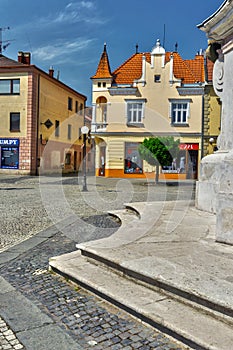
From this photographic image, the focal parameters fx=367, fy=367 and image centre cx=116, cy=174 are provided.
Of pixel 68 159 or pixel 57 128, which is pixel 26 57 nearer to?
pixel 57 128

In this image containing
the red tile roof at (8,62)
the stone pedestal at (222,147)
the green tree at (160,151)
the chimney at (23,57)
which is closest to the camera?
the stone pedestal at (222,147)

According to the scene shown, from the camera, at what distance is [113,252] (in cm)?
408

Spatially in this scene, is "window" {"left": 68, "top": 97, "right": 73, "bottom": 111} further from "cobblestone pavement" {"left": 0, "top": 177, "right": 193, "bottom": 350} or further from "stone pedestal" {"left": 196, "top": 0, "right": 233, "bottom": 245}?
"cobblestone pavement" {"left": 0, "top": 177, "right": 193, "bottom": 350}

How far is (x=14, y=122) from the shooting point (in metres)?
29.0

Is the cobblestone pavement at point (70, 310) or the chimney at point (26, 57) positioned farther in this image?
the chimney at point (26, 57)

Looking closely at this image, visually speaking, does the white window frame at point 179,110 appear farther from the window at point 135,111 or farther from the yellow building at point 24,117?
the yellow building at point 24,117

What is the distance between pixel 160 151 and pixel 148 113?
851 cm

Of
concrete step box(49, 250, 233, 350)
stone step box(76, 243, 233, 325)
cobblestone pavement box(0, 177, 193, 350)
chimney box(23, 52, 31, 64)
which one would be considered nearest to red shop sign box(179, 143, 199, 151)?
chimney box(23, 52, 31, 64)

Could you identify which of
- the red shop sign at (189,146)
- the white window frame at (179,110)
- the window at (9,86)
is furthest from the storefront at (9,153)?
the red shop sign at (189,146)

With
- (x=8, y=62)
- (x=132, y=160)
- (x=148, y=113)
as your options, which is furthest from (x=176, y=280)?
(x=8, y=62)

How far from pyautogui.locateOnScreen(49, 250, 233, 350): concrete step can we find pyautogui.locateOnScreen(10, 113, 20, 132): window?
1038 inches

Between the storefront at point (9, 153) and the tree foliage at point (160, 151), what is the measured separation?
12259 mm

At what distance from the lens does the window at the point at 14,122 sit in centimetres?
2891

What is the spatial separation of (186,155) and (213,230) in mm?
22897
